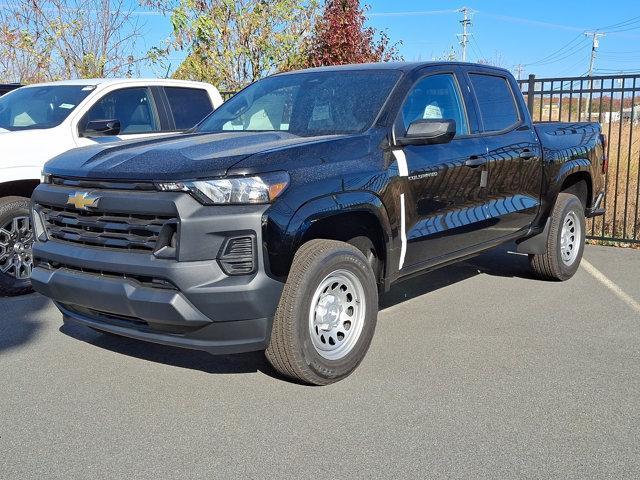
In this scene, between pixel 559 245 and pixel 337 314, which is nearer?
pixel 337 314

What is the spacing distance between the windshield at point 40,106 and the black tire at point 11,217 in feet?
2.77

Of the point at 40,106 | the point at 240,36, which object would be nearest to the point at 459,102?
the point at 40,106

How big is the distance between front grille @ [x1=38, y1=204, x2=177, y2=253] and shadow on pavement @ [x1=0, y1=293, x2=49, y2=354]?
125 centimetres

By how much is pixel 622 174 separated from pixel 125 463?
12.1 m

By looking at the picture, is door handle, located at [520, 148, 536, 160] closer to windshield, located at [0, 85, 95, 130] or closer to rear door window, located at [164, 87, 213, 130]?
rear door window, located at [164, 87, 213, 130]

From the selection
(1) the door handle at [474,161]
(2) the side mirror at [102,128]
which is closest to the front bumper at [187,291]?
(1) the door handle at [474,161]

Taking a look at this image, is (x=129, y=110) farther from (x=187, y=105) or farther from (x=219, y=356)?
(x=219, y=356)

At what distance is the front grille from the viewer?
150 inches

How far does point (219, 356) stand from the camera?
15.9 feet

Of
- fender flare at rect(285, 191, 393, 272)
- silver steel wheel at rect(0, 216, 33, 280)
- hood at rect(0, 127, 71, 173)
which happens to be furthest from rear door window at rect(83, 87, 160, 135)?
fender flare at rect(285, 191, 393, 272)

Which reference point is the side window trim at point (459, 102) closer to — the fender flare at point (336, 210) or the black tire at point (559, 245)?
the fender flare at point (336, 210)

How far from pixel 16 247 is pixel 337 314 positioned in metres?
3.54

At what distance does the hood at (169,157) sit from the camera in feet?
12.5

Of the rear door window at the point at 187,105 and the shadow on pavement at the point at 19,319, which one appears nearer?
the shadow on pavement at the point at 19,319
